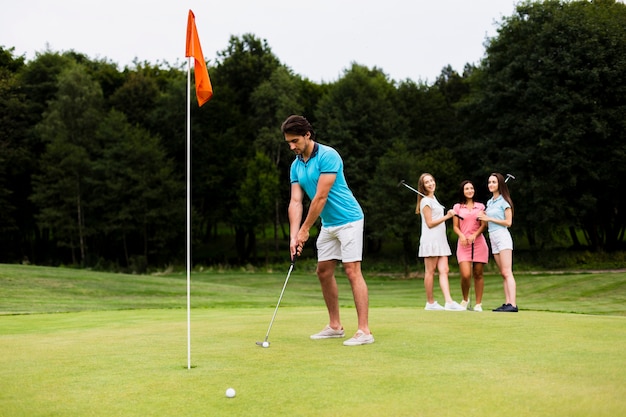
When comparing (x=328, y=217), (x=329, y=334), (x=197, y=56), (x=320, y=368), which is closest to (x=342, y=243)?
(x=328, y=217)

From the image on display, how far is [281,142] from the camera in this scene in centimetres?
4947

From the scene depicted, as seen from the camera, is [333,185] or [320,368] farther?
[333,185]

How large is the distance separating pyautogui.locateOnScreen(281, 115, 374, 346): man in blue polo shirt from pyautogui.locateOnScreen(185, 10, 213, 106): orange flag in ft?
3.11

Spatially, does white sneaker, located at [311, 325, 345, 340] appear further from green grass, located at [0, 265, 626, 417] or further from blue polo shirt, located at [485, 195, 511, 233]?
blue polo shirt, located at [485, 195, 511, 233]

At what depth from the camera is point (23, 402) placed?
4.66 meters

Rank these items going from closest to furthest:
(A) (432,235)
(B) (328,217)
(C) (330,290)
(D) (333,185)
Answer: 1. (D) (333,185)
2. (B) (328,217)
3. (C) (330,290)
4. (A) (432,235)

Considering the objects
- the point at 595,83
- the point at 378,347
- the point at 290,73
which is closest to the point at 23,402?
the point at 378,347

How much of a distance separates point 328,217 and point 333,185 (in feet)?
1.16

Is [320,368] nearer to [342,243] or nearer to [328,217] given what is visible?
[342,243]

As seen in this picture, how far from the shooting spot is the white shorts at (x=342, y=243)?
23.8 ft

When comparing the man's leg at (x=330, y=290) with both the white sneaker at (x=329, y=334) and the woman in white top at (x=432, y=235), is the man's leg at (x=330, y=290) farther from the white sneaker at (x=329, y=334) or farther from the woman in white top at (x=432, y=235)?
the woman in white top at (x=432, y=235)

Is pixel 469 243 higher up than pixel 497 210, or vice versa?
pixel 497 210

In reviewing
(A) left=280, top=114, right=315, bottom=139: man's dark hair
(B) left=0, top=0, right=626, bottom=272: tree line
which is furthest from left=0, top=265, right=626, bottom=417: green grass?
(B) left=0, top=0, right=626, bottom=272: tree line

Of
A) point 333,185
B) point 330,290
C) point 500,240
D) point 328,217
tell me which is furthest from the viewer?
point 500,240
